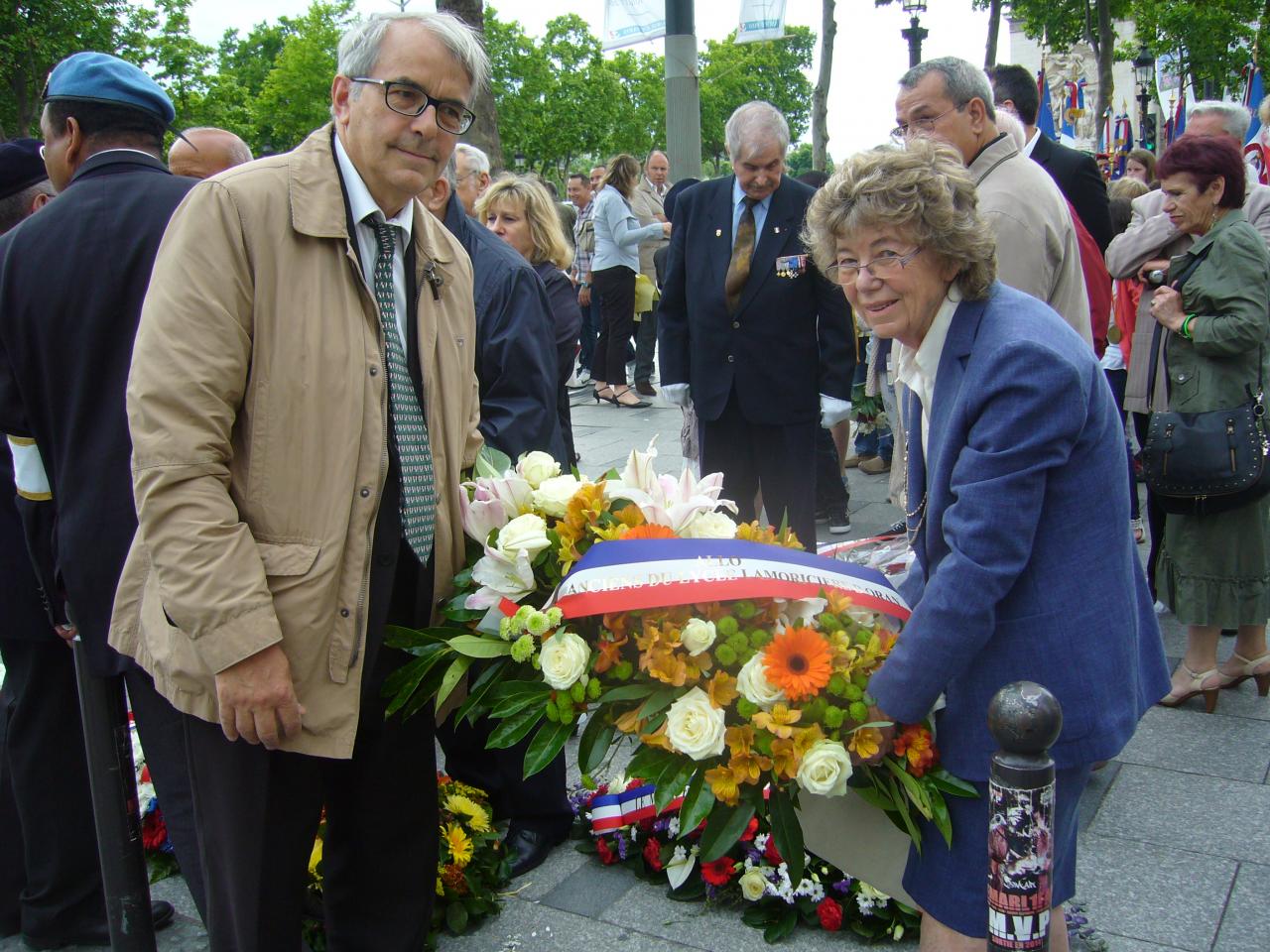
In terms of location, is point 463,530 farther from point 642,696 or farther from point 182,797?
point 182,797

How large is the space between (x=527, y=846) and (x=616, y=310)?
8.03 metres

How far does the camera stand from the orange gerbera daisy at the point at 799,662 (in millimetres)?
2100

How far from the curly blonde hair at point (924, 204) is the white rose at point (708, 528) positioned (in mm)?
710

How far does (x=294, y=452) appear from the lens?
7.04 feet

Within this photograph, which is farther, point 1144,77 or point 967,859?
point 1144,77

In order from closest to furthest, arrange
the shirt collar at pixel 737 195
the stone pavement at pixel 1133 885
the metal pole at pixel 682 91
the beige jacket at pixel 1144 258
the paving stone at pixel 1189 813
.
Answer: the stone pavement at pixel 1133 885 < the paving stone at pixel 1189 813 < the beige jacket at pixel 1144 258 < the shirt collar at pixel 737 195 < the metal pole at pixel 682 91

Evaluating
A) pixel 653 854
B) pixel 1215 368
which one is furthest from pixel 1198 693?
pixel 653 854

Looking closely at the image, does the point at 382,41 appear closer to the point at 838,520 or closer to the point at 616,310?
the point at 838,520

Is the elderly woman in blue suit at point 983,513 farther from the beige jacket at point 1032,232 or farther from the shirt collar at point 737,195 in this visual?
the shirt collar at point 737,195

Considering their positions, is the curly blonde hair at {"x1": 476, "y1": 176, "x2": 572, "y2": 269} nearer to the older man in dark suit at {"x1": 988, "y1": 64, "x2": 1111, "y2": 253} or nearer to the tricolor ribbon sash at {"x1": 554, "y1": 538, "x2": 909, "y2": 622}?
the older man in dark suit at {"x1": 988, "y1": 64, "x2": 1111, "y2": 253}

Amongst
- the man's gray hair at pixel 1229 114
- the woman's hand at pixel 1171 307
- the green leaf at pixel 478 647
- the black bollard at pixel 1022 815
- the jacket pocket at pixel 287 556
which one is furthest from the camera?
the man's gray hair at pixel 1229 114

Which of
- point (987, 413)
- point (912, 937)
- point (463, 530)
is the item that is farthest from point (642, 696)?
point (912, 937)

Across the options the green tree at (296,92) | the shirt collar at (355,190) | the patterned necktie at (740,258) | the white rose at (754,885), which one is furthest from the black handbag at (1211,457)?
the green tree at (296,92)

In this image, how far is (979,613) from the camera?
6.39ft
